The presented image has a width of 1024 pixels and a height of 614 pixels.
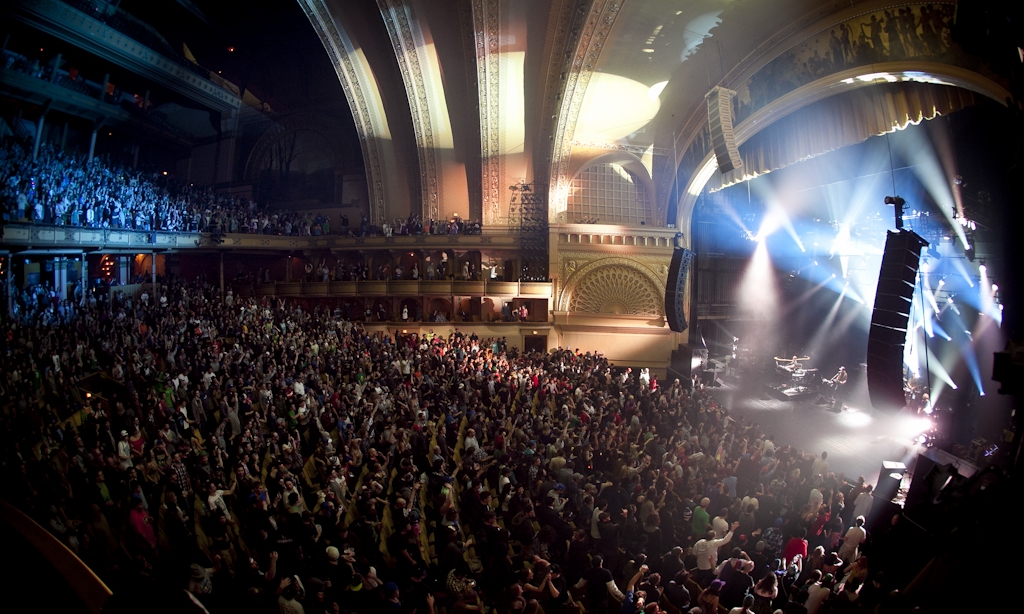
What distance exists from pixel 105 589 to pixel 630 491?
492 centimetres

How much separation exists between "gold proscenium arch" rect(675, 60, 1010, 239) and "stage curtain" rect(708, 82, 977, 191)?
9 cm

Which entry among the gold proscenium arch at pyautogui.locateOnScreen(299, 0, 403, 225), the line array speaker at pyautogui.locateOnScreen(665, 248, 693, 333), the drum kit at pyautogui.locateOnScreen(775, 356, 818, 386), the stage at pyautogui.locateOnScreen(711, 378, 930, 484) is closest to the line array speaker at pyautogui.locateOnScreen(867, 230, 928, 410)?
the stage at pyautogui.locateOnScreen(711, 378, 930, 484)

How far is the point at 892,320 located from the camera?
251 inches

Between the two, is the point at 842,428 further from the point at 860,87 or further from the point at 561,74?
the point at 561,74

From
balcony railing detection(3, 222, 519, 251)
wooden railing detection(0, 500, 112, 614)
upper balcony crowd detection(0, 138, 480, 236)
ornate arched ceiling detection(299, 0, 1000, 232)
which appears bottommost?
wooden railing detection(0, 500, 112, 614)

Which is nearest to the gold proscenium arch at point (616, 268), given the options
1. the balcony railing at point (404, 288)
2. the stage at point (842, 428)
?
the balcony railing at point (404, 288)

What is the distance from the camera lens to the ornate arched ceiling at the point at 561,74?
34.3 ft

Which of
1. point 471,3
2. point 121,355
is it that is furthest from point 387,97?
point 121,355

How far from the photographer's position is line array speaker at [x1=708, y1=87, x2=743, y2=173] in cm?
922

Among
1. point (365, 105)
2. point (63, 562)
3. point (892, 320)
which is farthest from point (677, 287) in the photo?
point (365, 105)

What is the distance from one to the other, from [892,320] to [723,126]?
4.51 metres

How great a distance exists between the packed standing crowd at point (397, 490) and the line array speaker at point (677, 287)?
119 inches

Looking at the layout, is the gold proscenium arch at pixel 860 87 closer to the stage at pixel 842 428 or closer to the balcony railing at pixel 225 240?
the stage at pixel 842 428

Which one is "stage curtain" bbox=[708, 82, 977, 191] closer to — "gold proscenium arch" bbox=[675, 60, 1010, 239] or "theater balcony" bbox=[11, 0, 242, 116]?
"gold proscenium arch" bbox=[675, 60, 1010, 239]
